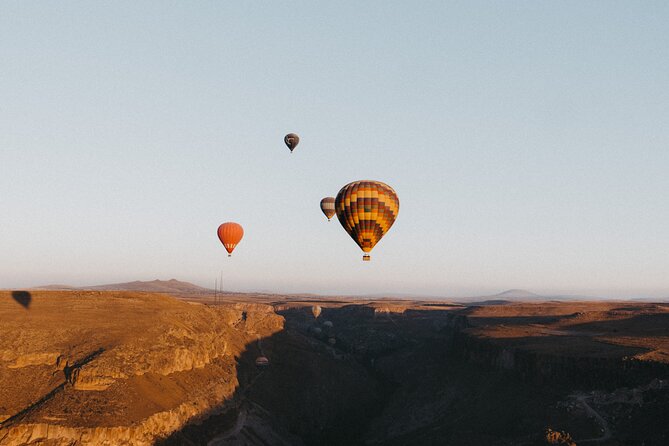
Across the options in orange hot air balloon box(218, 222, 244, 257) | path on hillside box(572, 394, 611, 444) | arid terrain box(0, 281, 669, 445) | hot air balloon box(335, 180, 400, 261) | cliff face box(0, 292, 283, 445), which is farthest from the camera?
orange hot air balloon box(218, 222, 244, 257)

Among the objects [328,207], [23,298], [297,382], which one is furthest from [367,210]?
[23,298]

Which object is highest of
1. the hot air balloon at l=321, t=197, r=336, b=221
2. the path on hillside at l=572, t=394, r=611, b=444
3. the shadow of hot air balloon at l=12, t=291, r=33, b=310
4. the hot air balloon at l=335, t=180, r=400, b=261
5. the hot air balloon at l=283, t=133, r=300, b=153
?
the hot air balloon at l=283, t=133, r=300, b=153

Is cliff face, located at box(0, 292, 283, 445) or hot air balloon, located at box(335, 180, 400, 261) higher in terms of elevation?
hot air balloon, located at box(335, 180, 400, 261)

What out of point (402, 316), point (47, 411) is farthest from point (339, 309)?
point (47, 411)

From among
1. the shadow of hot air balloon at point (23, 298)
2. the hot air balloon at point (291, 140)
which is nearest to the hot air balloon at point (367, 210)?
the hot air balloon at point (291, 140)

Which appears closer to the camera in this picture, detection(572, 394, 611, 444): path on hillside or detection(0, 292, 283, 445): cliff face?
detection(0, 292, 283, 445): cliff face

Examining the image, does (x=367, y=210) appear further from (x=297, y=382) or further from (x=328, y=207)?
(x=297, y=382)

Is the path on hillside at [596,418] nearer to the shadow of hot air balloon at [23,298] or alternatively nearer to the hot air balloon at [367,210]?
the hot air balloon at [367,210]

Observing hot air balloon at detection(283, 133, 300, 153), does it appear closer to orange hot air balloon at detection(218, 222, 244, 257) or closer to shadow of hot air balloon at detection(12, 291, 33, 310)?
orange hot air balloon at detection(218, 222, 244, 257)

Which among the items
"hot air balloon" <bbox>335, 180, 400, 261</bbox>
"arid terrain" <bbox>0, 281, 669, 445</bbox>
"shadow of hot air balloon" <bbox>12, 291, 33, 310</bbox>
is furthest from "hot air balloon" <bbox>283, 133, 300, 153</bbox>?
"shadow of hot air balloon" <bbox>12, 291, 33, 310</bbox>
